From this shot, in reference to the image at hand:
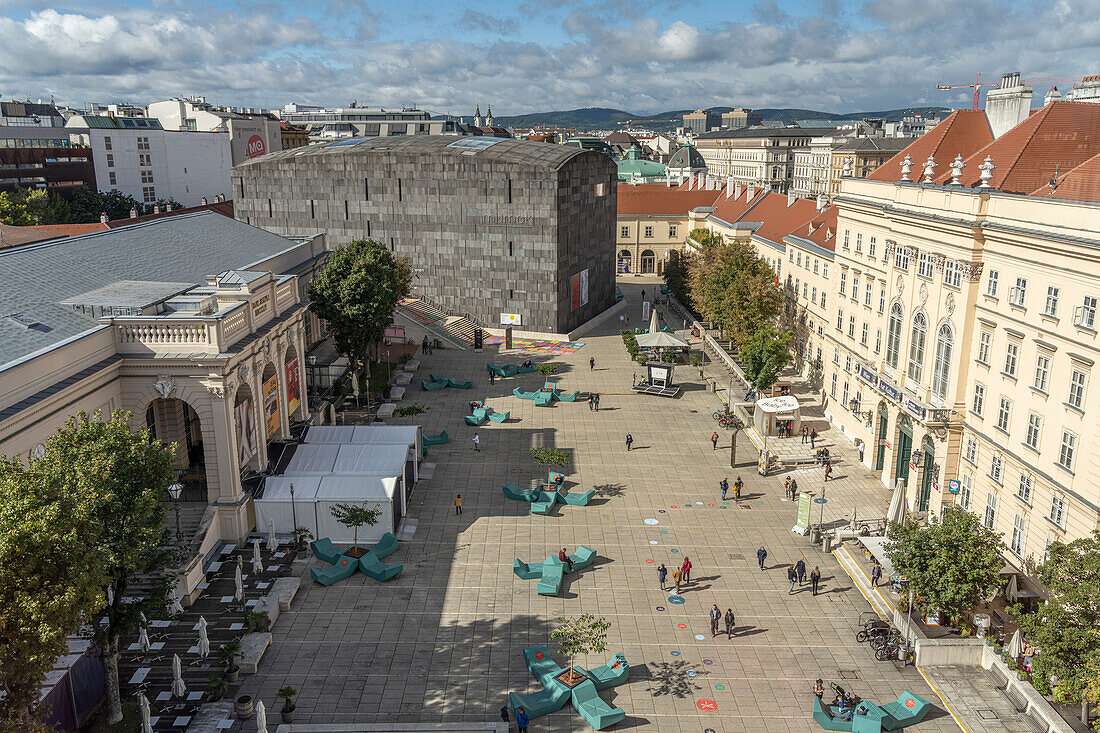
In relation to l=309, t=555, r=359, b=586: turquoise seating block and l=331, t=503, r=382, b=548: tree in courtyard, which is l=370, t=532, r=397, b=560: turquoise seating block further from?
l=309, t=555, r=359, b=586: turquoise seating block

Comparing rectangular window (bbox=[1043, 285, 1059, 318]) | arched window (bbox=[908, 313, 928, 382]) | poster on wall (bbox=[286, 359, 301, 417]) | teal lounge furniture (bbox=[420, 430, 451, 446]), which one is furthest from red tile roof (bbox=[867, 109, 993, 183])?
poster on wall (bbox=[286, 359, 301, 417])

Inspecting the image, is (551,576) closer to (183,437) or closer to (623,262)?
(183,437)

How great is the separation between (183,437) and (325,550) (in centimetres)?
1069

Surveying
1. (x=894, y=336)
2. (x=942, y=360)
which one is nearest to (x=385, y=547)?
(x=942, y=360)

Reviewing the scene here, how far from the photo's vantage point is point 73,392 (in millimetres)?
32062

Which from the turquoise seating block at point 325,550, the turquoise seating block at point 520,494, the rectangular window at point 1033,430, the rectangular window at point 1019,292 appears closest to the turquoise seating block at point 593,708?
the turquoise seating block at point 325,550

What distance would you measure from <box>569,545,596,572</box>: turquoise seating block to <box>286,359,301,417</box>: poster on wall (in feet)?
66.3

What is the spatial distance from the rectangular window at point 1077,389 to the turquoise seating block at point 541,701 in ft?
80.7

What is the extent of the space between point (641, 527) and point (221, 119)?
563ft

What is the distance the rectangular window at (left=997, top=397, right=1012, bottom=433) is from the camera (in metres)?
38.8

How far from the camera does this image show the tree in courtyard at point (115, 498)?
870 inches

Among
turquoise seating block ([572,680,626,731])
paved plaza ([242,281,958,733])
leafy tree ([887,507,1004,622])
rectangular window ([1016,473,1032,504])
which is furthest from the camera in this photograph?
rectangular window ([1016,473,1032,504])

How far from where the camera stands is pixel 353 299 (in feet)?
194

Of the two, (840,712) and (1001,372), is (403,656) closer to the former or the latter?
(840,712)
